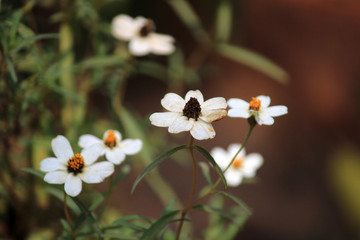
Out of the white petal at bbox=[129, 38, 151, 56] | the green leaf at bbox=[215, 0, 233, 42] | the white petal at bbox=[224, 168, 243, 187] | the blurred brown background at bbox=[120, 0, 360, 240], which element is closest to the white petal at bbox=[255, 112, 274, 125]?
the white petal at bbox=[224, 168, 243, 187]

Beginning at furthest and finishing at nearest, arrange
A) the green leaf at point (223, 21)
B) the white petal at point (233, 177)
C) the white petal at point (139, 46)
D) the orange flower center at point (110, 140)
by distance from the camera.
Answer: the green leaf at point (223, 21) → the white petal at point (139, 46) → the white petal at point (233, 177) → the orange flower center at point (110, 140)

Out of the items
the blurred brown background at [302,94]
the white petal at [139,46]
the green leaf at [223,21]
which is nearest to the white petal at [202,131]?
the white petal at [139,46]

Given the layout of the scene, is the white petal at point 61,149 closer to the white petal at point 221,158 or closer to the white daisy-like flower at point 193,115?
the white daisy-like flower at point 193,115

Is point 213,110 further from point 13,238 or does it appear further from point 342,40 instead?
point 342,40

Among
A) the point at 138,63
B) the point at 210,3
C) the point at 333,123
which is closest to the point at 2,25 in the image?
the point at 138,63

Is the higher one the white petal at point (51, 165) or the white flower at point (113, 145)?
the white flower at point (113, 145)

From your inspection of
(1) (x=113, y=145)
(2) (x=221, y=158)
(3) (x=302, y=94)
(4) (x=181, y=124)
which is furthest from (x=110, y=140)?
(3) (x=302, y=94)

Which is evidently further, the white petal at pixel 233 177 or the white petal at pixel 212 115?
the white petal at pixel 233 177
